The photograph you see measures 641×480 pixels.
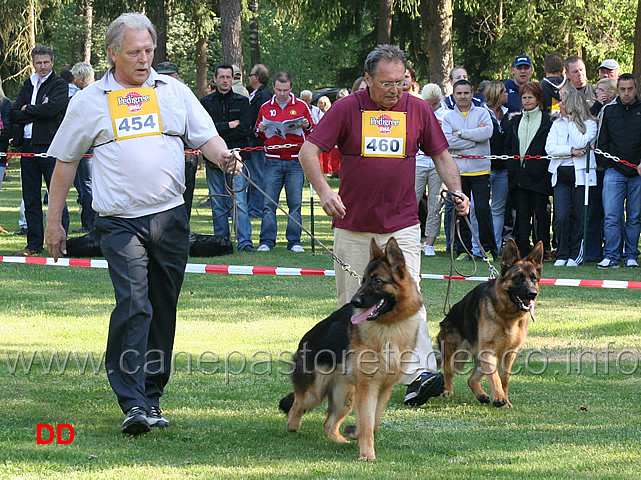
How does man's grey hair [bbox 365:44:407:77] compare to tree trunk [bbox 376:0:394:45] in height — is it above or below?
below

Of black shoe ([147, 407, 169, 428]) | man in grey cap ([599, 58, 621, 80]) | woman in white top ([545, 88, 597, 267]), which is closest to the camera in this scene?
black shoe ([147, 407, 169, 428])

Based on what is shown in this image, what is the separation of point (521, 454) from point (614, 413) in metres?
1.30

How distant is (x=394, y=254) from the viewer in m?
5.36

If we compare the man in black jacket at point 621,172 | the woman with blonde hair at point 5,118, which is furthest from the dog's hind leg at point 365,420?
the woman with blonde hair at point 5,118

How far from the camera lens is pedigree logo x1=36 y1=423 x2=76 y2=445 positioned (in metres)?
5.16

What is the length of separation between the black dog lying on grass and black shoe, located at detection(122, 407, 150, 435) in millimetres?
7415

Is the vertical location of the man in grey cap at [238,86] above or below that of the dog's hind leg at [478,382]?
above

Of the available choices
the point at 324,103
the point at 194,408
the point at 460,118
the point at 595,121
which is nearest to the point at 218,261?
the point at 460,118

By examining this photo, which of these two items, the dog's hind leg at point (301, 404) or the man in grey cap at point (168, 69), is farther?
the man in grey cap at point (168, 69)

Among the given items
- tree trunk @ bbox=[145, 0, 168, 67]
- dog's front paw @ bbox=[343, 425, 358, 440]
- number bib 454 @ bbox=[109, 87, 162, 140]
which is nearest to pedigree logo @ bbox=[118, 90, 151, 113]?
number bib 454 @ bbox=[109, 87, 162, 140]

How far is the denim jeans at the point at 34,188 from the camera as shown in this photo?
13.1 meters

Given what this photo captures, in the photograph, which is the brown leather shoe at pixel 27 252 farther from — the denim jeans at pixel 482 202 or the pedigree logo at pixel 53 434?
the pedigree logo at pixel 53 434

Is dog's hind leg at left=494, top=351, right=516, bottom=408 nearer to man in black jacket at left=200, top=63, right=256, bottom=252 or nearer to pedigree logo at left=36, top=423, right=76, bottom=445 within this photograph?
pedigree logo at left=36, top=423, right=76, bottom=445

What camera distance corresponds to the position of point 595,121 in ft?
42.9
